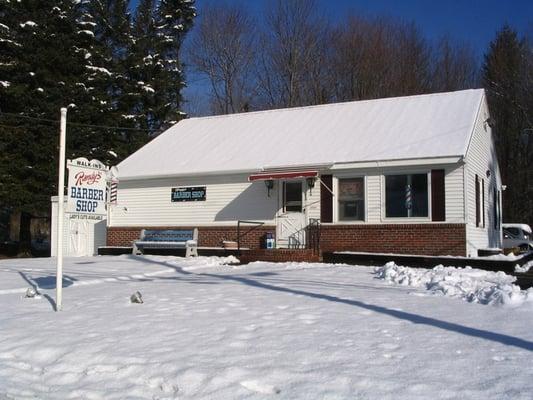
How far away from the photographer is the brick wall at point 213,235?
768 inches

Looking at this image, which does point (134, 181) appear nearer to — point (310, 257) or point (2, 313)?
point (310, 257)

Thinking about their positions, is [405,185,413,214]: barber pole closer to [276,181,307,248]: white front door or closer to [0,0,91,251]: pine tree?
[276,181,307,248]: white front door

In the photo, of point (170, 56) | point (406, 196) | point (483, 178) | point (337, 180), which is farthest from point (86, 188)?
point (170, 56)

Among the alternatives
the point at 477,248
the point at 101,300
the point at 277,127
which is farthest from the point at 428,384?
the point at 277,127

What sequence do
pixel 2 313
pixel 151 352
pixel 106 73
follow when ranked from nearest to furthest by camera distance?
pixel 151 352 < pixel 2 313 < pixel 106 73

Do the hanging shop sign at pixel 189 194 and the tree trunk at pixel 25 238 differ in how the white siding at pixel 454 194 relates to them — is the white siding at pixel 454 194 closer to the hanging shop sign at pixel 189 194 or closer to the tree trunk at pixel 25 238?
the hanging shop sign at pixel 189 194

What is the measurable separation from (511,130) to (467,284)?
33746 millimetres

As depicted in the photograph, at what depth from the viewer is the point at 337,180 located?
60.9ft

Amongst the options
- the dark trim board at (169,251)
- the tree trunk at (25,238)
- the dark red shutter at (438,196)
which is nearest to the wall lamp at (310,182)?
the dark trim board at (169,251)

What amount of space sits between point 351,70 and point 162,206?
24.3 m

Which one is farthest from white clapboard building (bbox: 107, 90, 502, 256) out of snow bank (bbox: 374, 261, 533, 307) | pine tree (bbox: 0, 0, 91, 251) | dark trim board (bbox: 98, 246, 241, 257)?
pine tree (bbox: 0, 0, 91, 251)

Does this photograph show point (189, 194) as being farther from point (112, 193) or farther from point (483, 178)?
point (483, 178)

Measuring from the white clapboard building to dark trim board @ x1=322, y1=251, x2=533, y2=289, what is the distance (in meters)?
0.93

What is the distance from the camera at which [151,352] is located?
6363 mm
